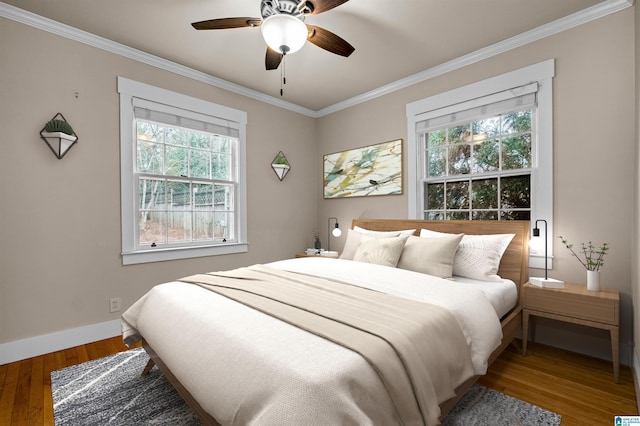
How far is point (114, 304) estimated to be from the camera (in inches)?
117

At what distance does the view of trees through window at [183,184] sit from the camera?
324 centimetres

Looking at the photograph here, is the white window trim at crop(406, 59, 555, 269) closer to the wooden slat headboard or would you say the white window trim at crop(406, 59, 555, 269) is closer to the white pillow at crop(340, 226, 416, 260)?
the wooden slat headboard

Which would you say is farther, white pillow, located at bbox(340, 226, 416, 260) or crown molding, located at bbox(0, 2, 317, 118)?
white pillow, located at bbox(340, 226, 416, 260)

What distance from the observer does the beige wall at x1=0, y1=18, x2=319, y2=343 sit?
8.07 feet

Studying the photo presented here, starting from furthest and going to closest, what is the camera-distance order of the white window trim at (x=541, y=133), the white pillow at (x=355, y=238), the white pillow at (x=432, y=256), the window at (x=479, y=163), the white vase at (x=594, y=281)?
1. the white pillow at (x=355, y=238)
2. the window at (x=479, y=163)
3. the white window trim at (x=541, y=133)
4. the white pillow at (x=432, y=256)
5. the white vase at (x=594, y=281)

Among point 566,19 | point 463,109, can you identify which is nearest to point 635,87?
point 566,19

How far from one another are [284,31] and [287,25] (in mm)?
38

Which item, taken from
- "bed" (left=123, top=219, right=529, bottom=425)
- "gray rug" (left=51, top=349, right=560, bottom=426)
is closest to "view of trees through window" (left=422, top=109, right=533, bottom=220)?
"bed" (left=123, top=219, right=529, bottom=425)

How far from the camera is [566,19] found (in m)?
2.56

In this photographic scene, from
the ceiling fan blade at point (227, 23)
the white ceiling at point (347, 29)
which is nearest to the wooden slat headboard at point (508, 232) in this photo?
the white ceiling at point (347, 29)

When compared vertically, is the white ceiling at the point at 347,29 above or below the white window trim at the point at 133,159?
above

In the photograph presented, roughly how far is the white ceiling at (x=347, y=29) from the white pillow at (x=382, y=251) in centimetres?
186

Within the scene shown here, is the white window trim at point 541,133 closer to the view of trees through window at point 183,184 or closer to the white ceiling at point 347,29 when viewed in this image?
the white ceiling at point 347,29

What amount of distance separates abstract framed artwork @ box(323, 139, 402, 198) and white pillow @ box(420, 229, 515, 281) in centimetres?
124
